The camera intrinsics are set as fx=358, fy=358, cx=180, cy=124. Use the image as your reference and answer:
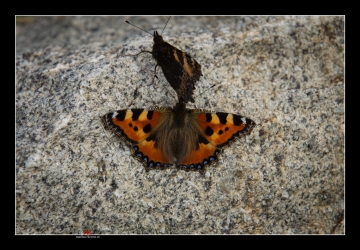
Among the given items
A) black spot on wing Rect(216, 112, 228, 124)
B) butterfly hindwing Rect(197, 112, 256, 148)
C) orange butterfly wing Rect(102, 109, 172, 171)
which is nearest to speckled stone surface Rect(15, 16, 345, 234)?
orange butterfly wing Rect(102, 109, 172, 171)

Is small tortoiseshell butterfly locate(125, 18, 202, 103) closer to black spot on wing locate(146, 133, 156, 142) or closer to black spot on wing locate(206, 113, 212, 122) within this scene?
black spot on wing locate(206, 113, 212, 122)

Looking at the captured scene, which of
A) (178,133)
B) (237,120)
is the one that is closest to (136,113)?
(178,133)

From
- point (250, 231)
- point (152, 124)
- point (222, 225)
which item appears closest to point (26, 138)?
point (152, 124)

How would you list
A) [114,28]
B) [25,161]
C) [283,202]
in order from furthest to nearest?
[114,28], [283,202], [25,161]

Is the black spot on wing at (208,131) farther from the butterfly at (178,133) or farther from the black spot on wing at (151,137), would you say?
the black spot on wing at (151,137)

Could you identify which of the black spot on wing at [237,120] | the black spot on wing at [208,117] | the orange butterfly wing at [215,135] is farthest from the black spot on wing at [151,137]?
the black spot on wing at [237,120]

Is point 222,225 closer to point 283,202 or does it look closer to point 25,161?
point 283,202
